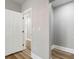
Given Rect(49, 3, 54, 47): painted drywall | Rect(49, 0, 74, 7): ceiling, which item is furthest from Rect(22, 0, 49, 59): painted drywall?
Rect(49, 0, 74, 7): ceiling

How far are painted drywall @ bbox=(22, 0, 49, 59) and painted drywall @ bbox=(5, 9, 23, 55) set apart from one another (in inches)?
50.7

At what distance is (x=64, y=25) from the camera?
170 cm

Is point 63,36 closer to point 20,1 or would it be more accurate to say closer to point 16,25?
point 16,25

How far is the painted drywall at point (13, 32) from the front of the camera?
314 cm

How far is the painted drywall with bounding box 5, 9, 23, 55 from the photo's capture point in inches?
123

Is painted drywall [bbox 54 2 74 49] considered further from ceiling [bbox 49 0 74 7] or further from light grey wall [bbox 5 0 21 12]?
light grey wall [bbox 5 0 21 12]

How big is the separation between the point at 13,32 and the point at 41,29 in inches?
71.0

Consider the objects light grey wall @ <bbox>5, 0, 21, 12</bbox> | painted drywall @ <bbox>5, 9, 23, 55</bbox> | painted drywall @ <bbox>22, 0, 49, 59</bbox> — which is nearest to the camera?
painted drywall @ <bbox>22, 0, 49, 59</bbox>

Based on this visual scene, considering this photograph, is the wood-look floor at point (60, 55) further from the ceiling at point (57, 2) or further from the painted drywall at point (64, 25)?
the ceiling at point (57, 2)

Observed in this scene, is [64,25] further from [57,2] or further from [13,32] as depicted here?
[13,32]
